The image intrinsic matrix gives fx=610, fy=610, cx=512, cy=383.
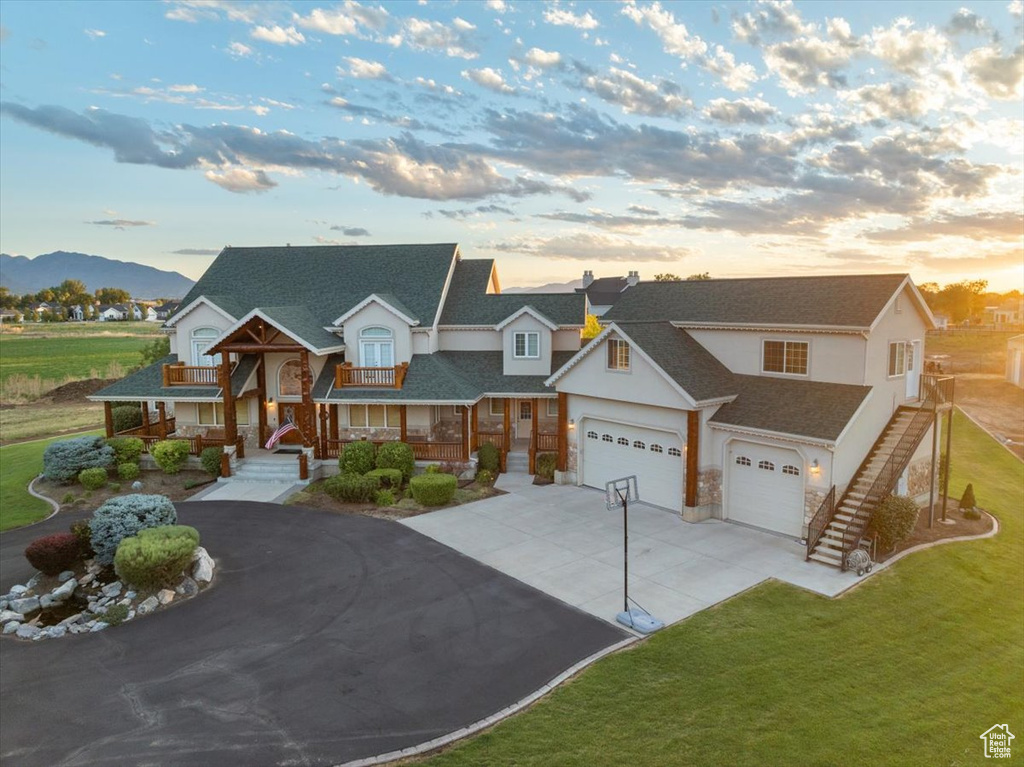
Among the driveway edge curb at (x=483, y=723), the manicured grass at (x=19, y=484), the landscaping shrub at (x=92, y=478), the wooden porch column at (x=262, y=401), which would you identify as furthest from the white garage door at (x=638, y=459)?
the manicured grass at (x=19, y=484)

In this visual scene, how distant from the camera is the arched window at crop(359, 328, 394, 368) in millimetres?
28297

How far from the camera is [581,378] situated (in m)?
23.5

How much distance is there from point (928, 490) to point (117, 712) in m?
25.2

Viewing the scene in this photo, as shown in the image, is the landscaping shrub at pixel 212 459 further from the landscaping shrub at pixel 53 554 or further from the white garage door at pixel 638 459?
the white garage door at pixel 638 459

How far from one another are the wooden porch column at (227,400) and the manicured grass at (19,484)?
6677 millimetres

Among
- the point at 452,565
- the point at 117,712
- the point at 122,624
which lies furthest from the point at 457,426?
the point at 117,712

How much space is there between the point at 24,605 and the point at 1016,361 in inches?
2668

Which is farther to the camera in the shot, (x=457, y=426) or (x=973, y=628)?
(x=457, y=426)

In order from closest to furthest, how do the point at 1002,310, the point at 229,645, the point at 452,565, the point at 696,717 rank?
the point at 696,717
the point at 229,645
the point at 452,565
the point at 1002,310

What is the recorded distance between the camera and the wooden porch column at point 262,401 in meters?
28.1

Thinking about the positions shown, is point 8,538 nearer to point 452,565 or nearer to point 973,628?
point 452,565

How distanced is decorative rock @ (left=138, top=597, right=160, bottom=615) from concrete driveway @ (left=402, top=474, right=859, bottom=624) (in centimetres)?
761

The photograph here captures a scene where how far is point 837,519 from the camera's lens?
688 inches

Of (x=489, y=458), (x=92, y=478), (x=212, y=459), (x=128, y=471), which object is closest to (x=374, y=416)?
(x=489, y=458)
